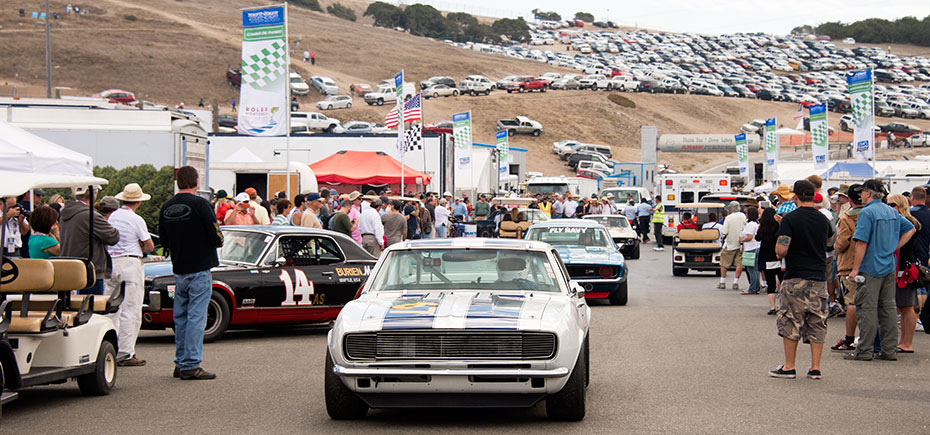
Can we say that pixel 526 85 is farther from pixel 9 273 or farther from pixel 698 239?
pixel 9 273

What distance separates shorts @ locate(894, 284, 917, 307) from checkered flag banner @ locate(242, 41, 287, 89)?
1485 cm

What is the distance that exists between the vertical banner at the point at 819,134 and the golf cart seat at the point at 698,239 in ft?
47.6

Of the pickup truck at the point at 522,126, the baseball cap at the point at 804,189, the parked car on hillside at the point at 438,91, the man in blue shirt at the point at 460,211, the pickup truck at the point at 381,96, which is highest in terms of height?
the parked car on hillside at the point at 438,91

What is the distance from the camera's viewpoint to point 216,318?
39.5ft

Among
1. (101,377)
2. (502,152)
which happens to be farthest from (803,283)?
(502,152)

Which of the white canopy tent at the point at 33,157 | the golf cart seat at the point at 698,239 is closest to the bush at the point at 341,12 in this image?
the golf cart seat at the point at 698,239

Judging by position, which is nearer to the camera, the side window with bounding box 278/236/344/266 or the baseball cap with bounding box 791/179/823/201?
the baseball cap with bounding box 791/179/823/201

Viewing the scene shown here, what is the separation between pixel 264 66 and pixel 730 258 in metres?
10.9

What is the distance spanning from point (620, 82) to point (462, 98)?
2207 centimetres

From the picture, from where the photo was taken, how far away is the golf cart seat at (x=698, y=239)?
2334cm

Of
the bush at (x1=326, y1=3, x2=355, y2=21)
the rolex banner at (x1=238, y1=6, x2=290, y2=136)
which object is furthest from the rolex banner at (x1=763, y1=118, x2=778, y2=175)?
the bush at (x1=326, y1=3, x2=355, y2=21)

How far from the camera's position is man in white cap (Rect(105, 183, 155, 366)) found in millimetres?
9930

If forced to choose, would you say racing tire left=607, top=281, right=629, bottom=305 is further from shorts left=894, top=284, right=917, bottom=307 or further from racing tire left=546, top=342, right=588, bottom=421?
racing tire left=546, top=342, right=588, bottom=421

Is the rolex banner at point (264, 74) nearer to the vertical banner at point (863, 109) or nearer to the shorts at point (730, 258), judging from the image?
the shorts at point (730, 258)
